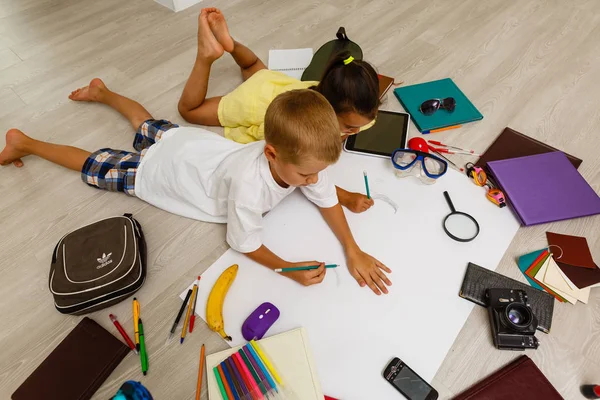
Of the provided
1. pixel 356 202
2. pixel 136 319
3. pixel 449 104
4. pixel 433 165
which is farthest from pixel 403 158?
pixel 136 319

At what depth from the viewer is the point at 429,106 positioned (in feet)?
4.58

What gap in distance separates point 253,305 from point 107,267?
1.27 feet

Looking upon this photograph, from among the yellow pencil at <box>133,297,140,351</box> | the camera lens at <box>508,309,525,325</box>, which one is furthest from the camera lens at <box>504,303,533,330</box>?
the yellow pencil at <box>133,297,140,351</box>

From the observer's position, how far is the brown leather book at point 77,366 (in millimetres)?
835

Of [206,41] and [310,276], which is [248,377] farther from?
[206,41]

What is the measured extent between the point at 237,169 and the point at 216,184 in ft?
0.44

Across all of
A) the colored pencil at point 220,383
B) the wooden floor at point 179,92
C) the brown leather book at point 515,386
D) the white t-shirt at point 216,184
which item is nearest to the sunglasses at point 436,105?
the wooden floor at point 179,92

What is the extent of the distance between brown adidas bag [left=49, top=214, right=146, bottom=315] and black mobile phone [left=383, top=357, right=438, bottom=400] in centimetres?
67

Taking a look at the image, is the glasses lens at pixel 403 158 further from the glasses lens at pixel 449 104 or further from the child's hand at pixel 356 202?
the glasses lens at pixel 449 104

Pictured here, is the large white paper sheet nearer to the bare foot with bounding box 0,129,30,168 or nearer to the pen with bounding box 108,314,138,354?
the pen with bounding box 108,314,138,354

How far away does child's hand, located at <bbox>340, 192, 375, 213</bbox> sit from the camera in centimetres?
112

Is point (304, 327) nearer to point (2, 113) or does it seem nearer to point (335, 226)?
point (335, 226)

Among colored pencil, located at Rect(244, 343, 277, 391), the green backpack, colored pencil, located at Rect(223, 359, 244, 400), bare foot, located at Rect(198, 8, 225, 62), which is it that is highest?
bare foot, located at Rect(198, 8, 225, 62)

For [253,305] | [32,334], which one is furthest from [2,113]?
[253,305]
